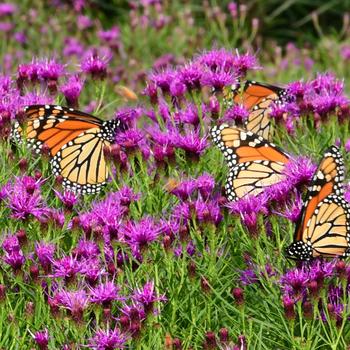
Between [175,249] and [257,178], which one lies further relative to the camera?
[257,178]

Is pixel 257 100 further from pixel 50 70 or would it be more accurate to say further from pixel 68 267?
pixel 68 267

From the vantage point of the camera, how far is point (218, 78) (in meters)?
4.81

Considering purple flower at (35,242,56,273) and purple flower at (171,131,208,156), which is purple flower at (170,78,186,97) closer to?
purple flower at (171,131,208,156)

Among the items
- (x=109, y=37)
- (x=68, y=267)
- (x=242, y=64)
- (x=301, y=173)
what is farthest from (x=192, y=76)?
(x=109, y=37)

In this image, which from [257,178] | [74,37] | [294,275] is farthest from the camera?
[74,37]

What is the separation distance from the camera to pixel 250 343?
3746 millimetres

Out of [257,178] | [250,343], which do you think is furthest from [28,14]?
[250,343]

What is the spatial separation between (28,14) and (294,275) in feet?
24.8

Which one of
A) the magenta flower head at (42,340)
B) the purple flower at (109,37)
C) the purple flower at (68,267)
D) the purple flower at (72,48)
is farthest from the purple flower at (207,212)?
the purple flower at (72,48)

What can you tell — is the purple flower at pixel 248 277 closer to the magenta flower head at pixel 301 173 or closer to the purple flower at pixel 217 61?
the magenta flower head at pixel 301 173

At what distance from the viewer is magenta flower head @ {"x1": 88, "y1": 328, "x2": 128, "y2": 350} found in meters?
3.38

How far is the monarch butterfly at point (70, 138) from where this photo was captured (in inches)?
183

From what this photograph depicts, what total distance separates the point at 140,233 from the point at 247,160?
766 millimetres

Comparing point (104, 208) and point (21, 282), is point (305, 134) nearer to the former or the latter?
point (104, 208)
